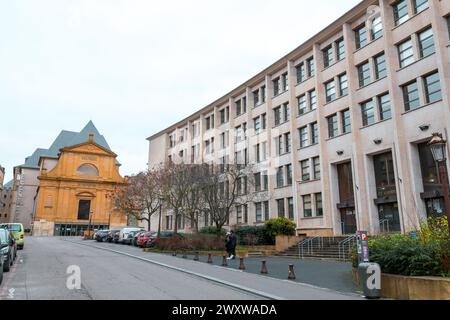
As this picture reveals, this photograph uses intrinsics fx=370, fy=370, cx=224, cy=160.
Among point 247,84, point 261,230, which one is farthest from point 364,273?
point 247,84

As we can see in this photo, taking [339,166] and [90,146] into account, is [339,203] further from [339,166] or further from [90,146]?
[90,146]

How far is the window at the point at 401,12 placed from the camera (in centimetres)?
2694

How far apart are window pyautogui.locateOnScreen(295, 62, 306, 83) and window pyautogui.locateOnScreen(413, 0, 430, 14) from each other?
11.6 metres

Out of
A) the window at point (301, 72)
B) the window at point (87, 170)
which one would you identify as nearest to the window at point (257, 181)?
the window at point (301, 72)

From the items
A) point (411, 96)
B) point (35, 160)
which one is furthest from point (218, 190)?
point (35, 160)

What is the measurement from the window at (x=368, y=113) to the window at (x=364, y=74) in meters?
1.62

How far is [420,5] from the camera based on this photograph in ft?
85.5

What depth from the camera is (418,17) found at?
1005 inches

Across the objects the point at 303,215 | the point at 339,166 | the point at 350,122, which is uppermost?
the point at 350,122

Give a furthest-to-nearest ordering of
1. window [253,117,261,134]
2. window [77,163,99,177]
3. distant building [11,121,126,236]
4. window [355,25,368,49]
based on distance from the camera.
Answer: window [77,163,99,177]
distant building [11,121,126,236]
window [253,117,261,134]
window [355,25,368,49]

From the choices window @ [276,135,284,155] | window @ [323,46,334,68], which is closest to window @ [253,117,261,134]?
window @ [276,135,284,155]

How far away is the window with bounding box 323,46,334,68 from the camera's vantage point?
33516 millimetres

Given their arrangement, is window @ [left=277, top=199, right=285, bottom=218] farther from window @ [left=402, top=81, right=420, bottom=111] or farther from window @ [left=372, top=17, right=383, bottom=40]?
window @ [left=372, top=17, right=383, bottom=40]

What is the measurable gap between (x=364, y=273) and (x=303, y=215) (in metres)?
24.5
